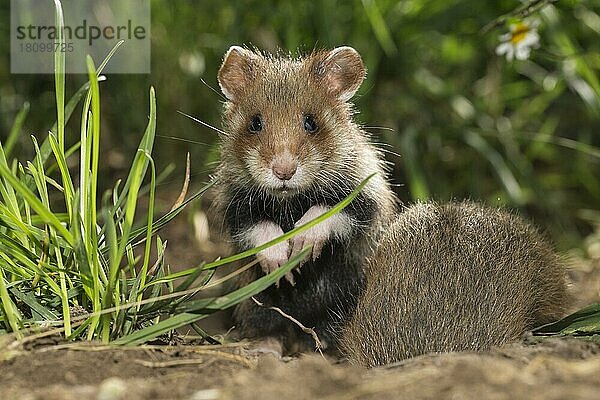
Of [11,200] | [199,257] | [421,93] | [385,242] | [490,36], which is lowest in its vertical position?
[199,257]

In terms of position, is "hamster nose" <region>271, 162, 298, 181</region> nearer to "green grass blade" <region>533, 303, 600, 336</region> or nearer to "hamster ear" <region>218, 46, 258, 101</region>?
"hamster ear" <region>218, 46, 258, 101</region>

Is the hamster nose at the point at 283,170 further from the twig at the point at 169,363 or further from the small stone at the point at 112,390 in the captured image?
the small stone at the point at 112,390

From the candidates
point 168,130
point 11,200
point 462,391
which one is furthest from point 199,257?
point 462,391

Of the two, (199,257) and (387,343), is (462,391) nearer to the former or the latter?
(387,343)

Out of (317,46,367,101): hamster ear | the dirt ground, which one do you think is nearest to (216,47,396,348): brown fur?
(317,46,367,101): hamster ear

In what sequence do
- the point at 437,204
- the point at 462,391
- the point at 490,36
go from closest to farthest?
the point at 462,391 < the point at 437,204 < the point at 490,36

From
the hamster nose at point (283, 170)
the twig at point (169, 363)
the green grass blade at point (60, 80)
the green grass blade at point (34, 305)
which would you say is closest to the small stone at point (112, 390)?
the twig at point (169, 363)

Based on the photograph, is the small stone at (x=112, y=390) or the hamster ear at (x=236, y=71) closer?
the small stone at (x=112, y=390)
